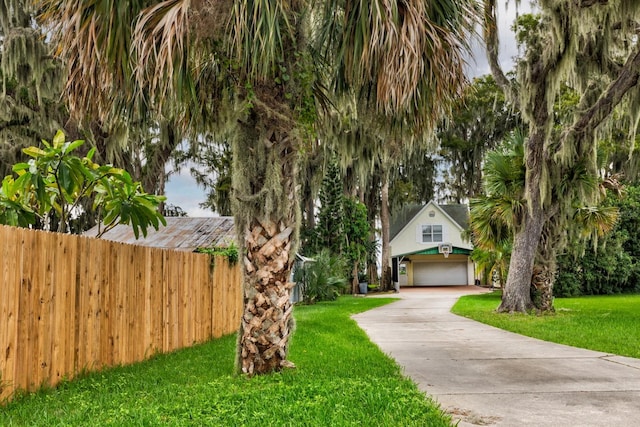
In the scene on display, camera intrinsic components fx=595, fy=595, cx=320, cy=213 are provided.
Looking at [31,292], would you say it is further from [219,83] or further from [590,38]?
[590,38]

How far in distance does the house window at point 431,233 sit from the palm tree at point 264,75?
3192cm

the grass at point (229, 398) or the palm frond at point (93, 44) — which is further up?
the palm frond at point (93, 44)

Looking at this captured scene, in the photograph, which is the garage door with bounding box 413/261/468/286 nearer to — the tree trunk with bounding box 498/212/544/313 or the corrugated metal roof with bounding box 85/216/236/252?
the tree trunk with bounding box 498/212/544/313

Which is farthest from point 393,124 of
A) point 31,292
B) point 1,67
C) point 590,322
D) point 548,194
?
point 1,67

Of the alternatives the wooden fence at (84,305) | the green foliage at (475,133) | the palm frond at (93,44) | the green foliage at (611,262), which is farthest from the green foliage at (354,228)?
the palm frond at (93,44)

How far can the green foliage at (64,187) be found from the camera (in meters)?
6.26

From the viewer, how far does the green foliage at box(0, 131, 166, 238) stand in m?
6.26

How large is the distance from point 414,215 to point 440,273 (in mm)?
4551

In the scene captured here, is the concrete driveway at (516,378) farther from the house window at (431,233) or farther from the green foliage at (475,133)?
the house window at (431,233)

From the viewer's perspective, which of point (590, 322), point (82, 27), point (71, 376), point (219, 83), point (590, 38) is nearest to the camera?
point (82, 27)

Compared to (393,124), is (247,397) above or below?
below

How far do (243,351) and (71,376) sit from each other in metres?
1.73

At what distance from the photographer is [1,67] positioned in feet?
52.4

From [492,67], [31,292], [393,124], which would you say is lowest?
[31,292]
